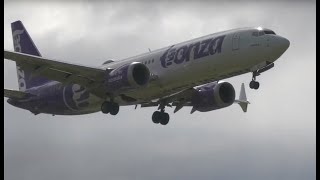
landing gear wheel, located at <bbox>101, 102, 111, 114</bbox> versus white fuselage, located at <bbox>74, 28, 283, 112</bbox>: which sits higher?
white fuselage, located at <bbox>74, 28, 283, 112</bbox>

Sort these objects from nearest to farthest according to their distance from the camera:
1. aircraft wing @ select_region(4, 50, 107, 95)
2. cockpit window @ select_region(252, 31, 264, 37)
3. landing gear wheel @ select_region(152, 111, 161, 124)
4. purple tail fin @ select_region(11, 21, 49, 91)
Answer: cockpit window @ select_region(252, 31, 264, 37) → aircraft wing @ select_region(4, 50, 107, 95) → landing gear wheel @ select_region(152, 111, 161, 124) → purple tail fin @ select_region(11, 21, 49, 91)

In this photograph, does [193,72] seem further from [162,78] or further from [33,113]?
[33,113]

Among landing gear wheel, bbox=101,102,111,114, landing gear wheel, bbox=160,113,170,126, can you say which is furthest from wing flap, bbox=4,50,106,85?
landing gear wheel, bbox=160,113,170,126

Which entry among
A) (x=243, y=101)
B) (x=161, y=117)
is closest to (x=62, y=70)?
(x=161, y=117)

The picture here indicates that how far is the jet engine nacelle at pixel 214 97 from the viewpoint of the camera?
51031 mm

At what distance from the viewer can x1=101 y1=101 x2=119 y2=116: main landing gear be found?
155 ft

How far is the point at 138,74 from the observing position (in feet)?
150

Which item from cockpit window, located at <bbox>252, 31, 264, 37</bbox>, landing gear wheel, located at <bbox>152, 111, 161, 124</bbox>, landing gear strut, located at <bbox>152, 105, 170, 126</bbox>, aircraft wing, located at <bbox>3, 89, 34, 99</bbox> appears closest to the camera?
cockpit window, located at <bbox>252, 31, 264, 37</bbox>

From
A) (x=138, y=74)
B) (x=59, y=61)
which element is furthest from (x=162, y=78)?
(x=59, y=61)

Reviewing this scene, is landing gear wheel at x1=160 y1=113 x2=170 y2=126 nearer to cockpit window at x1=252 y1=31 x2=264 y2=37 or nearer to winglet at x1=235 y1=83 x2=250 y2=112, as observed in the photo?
winglet at x1=235 y1=83 x2=250 y2=112

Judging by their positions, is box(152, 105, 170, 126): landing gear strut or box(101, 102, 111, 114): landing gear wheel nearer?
box(101, 102, 111, 114): landing gear wheel

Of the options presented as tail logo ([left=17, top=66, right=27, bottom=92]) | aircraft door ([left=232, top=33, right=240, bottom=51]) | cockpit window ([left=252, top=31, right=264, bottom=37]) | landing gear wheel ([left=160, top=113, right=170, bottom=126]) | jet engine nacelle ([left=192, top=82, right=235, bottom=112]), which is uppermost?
tail logo ([left=17, top=66, right=27, bottom=92])

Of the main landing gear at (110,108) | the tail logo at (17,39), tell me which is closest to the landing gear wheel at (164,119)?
the main landing gear at (110,108)

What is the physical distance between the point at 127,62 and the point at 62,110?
20.4ft
